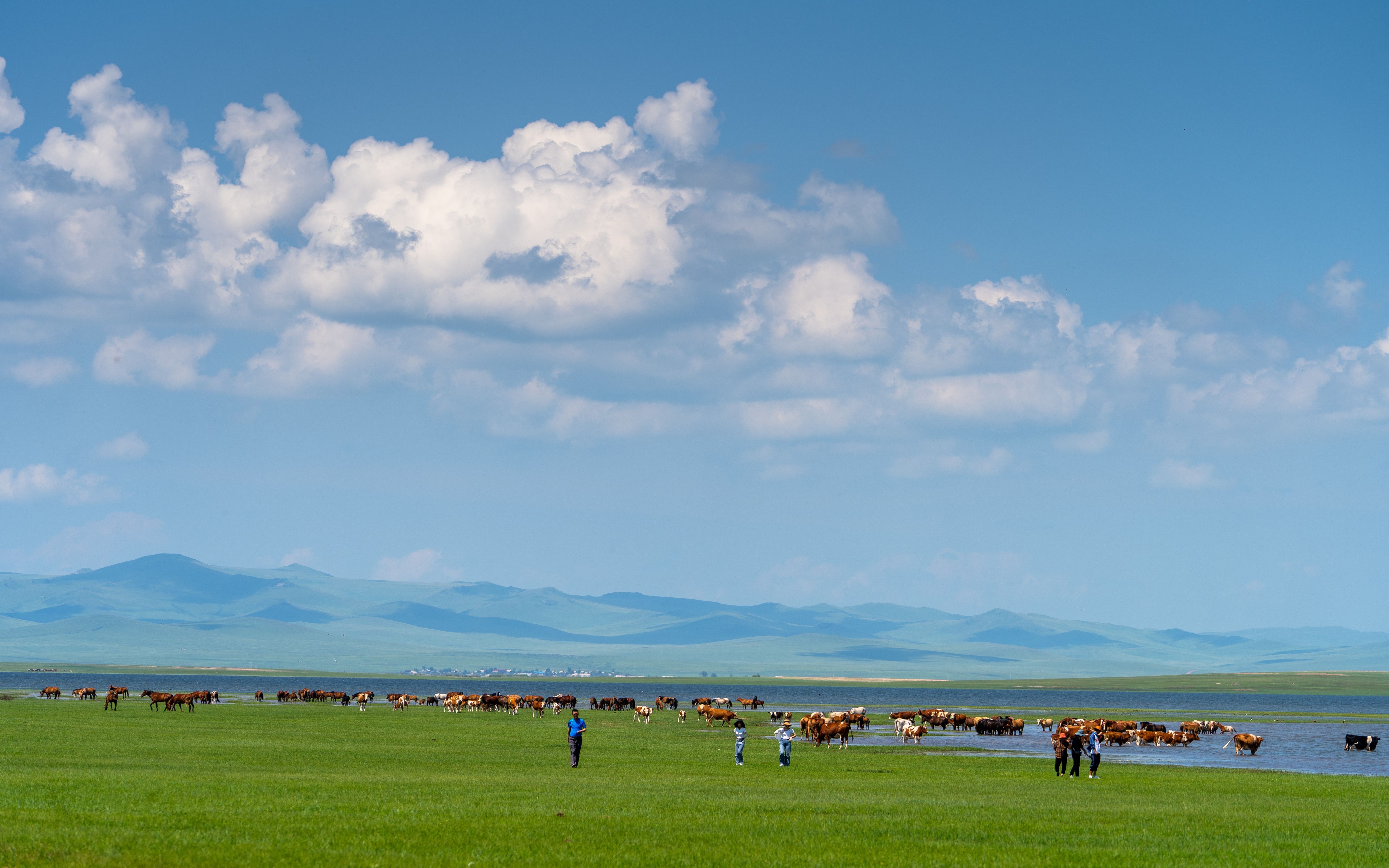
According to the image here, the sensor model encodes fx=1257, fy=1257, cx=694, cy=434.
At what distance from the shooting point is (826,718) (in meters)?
92.6

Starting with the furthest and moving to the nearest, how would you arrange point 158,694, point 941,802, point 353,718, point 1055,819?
point 158,694
point 353,718
point 941,802
point 1055,819

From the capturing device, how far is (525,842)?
24.3m

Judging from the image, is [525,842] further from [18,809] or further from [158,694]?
[158,694]

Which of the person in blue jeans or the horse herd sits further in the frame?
the horse herd

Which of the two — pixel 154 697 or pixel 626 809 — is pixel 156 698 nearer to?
pixel 154 697

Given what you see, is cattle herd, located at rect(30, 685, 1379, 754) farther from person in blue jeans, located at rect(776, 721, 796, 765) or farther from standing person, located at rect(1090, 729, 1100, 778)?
person in blue jeans, located at rect(776, 721, 796, 765)

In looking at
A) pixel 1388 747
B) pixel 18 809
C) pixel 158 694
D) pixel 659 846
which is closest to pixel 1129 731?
pixel 1388 747

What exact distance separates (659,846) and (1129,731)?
56.3 meters

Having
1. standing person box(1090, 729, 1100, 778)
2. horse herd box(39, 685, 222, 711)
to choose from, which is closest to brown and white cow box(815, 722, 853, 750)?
standing person box(1090, 729, 1100, 778)

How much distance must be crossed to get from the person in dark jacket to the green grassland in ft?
1.71

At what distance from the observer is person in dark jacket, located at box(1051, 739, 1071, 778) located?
147 feet

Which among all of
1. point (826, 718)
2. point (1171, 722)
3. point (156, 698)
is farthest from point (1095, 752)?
point (156, 698)

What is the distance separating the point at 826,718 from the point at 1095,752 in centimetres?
4967

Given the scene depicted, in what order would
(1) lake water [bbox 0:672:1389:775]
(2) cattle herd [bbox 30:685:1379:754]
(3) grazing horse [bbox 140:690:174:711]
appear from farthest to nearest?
(3) grazing horse [bbox 140:690:174:711], (2) cattle herd [bbox 30:685:1379:754], (1) lake water [bbox 0:672:1389:775]
